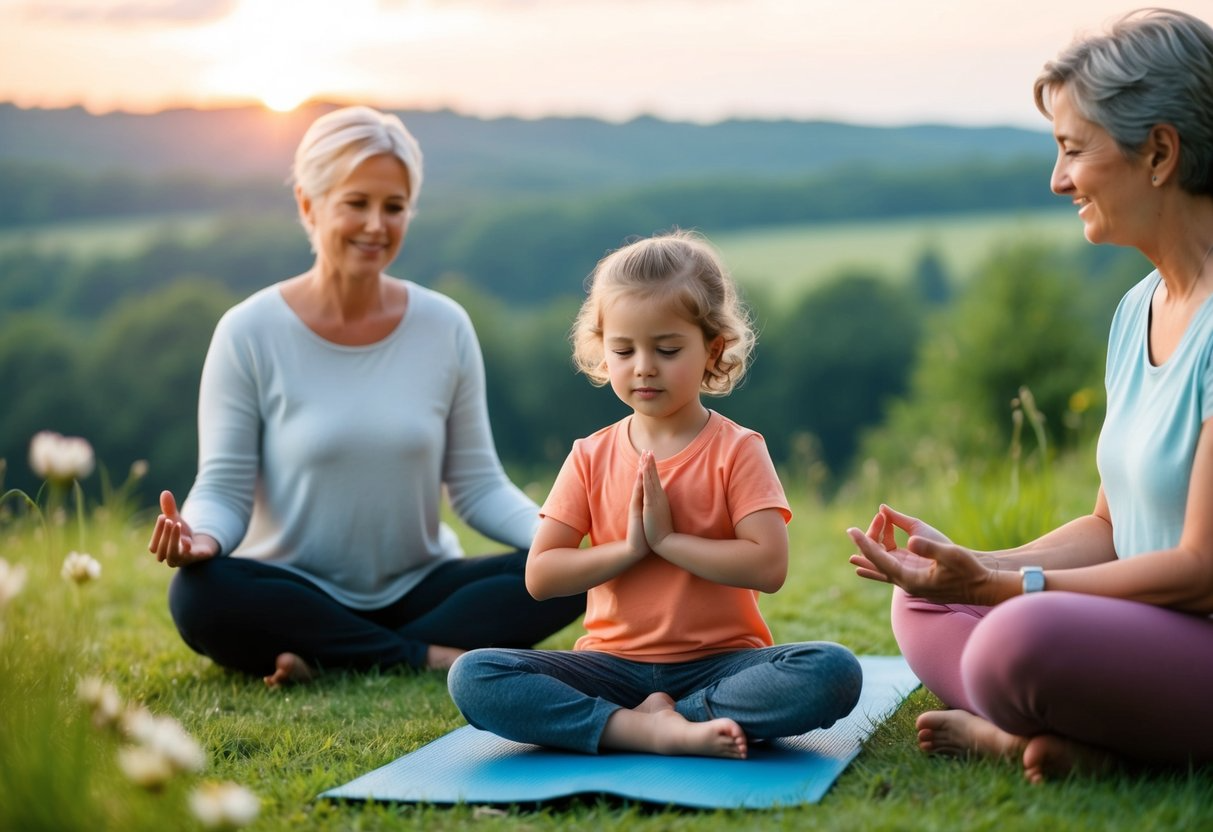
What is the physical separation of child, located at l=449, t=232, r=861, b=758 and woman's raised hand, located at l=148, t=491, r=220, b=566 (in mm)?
1068

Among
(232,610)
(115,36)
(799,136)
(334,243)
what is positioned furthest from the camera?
(799,136)

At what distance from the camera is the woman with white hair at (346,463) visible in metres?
4.04

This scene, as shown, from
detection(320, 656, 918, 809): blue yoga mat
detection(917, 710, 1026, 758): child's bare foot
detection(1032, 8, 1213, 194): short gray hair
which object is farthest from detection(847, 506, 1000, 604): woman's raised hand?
detection(1032, 8, 1213, 194): short gray hair

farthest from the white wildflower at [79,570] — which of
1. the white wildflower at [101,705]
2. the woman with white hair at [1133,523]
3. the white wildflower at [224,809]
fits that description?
the woman with white hair at [1133,523]

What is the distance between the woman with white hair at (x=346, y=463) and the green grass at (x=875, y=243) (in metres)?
31.8

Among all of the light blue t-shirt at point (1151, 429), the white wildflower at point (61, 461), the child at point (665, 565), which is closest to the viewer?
the white wildflower at point (61, 461)

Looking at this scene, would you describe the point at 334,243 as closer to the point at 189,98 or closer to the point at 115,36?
the point at 115,36

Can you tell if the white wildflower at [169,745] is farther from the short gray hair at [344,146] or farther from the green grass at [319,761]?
the short gray hair at [344,146]

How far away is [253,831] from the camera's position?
239 centimetres

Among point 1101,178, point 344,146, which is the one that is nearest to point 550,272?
point 344,146

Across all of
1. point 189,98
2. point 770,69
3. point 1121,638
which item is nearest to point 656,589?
point 1121,638

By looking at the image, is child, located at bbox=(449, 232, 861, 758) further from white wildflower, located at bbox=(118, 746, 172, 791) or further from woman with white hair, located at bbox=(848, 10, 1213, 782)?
white wildflower, located at bbox=(118, 746, 172, 791)

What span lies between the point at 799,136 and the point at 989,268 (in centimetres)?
1173

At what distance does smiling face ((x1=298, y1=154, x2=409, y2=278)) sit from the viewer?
4.07m
